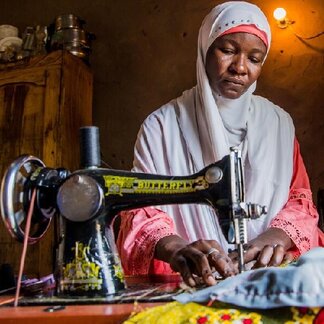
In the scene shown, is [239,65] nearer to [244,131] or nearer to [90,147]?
[244,131]

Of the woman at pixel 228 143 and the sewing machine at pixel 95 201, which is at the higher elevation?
the woman at pixel 228 143

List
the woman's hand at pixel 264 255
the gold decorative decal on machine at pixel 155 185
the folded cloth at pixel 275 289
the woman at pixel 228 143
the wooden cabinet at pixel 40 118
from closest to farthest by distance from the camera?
the folded cloth at pixel 275 289, the gold decorative decal on machine at pixel 155 185, the woman's hand at pixel 264 255, the woman at pixel 228 143, the wooden cabinet at pixel 40 118

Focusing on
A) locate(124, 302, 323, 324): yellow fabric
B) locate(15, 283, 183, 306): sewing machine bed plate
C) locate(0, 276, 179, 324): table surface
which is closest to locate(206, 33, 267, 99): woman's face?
locate(15, 283, 183, 306): sewing machine bed plate

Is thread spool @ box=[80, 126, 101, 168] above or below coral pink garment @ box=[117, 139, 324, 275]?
above

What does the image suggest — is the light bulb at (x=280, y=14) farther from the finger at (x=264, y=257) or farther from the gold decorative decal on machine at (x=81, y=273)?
the gold decorative decal on machine at (x=81, y=273)

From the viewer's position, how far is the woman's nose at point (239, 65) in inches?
78.1

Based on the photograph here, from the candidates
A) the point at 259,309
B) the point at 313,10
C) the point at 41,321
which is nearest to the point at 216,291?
the point at 259,309

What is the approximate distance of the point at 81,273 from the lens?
1.15m

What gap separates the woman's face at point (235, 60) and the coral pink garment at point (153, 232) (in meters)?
0.49

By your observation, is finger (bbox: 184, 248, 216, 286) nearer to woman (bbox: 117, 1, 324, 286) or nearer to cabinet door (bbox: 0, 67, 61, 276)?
woman (bbox: 117, 1, 324, 286)

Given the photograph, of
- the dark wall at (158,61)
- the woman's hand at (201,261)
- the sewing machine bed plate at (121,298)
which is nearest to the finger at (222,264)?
the woman's hand at (201,261)

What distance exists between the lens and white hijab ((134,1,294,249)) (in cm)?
194

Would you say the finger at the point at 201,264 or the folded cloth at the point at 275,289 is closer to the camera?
the folded cloth at the point at 275,289

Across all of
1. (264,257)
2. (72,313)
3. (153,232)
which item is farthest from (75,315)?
(153,232)
